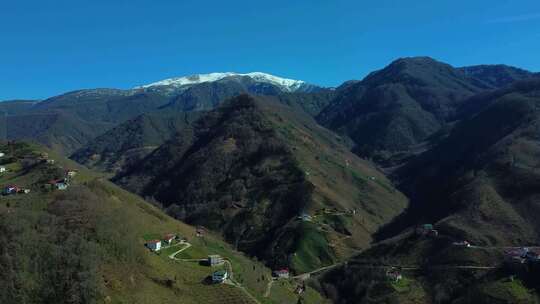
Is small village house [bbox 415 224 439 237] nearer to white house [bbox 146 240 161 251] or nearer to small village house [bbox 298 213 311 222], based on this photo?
small village house [bbox 298 213 311 222]

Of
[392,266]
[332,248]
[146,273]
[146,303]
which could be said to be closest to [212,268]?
[146,273]

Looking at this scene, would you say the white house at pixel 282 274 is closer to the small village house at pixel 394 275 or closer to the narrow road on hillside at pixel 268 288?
the narrow road on hillside at pixel 268 288

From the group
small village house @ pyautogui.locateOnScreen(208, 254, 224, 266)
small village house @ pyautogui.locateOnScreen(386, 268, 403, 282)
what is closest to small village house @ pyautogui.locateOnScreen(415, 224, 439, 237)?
small village house @ pyautogui.locateOnScreen(386, 268, 403, 282)

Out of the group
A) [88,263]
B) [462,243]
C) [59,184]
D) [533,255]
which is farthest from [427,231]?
[59,184]

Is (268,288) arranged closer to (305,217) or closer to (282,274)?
(282,274)

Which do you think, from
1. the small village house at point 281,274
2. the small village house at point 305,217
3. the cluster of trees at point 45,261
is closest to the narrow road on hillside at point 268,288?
the small village house at point 281,274

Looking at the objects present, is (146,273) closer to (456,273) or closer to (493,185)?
(456,273)
